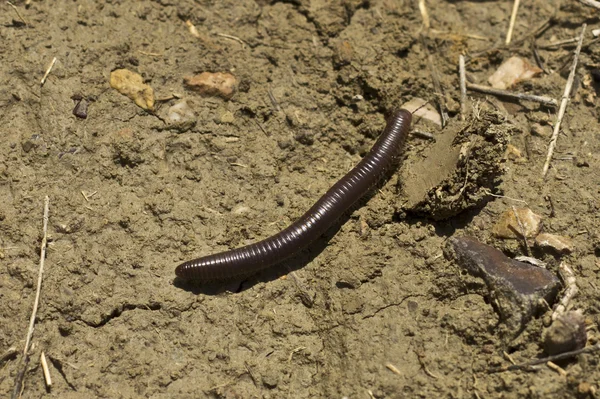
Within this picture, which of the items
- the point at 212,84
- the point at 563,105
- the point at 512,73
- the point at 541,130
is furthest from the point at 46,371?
the point at 563,105

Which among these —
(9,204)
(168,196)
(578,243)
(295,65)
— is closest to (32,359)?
(9,204)

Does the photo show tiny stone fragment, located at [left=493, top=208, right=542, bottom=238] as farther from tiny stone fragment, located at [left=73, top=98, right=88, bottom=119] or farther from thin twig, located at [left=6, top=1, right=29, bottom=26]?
thin twig, located at [left=6, top=1, right=29, bottom=26]

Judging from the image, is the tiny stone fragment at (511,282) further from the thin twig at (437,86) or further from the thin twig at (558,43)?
the thin twig at (558,43)

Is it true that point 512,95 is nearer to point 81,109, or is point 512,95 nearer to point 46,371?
point 81,109

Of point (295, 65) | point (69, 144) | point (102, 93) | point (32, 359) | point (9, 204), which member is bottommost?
point (32, 359)

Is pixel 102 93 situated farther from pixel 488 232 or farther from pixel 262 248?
pixel 488 232

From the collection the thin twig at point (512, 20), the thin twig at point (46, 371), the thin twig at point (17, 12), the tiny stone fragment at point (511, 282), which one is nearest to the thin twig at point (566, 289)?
the tiny stone fragment at point (511, 282)
